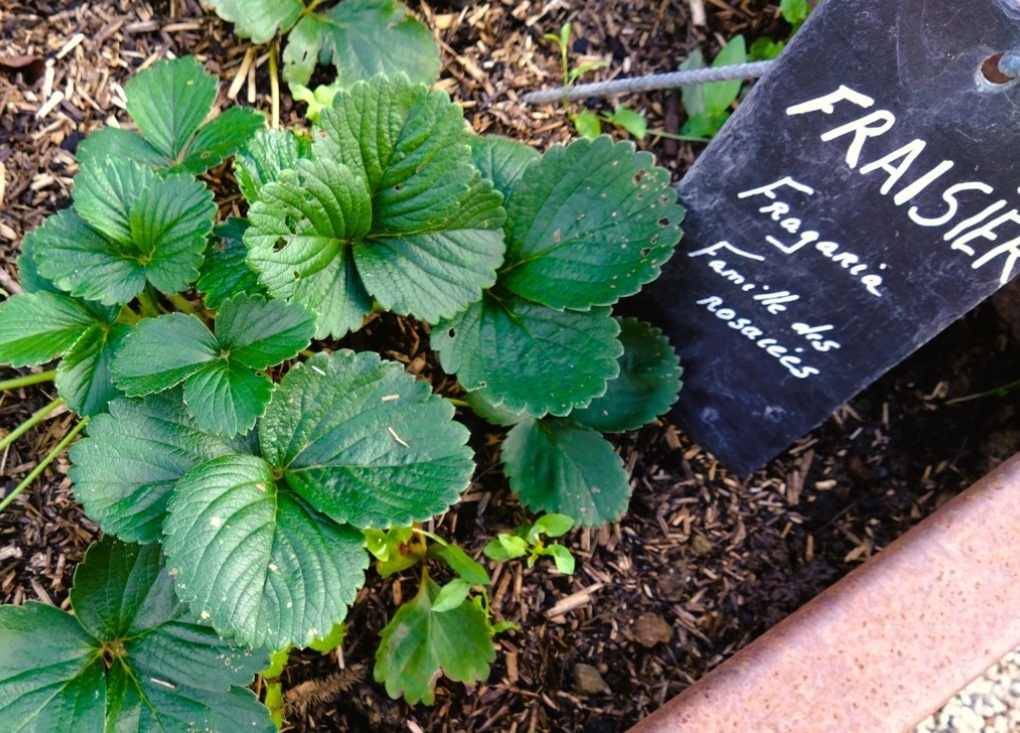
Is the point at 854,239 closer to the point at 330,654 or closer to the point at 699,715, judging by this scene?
the point at 699,715

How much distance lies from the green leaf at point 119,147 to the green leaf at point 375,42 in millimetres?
235

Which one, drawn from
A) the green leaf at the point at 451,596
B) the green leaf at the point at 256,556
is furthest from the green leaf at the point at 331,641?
the green leaf at the point at 256,556

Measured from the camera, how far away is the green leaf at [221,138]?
3.48ft

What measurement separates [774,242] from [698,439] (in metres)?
0.37

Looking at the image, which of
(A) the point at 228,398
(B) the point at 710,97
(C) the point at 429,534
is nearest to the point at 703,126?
(B) the point at 710,97

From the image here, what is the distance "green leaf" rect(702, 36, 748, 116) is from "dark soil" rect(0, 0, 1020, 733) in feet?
0.21

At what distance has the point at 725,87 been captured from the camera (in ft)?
4.40

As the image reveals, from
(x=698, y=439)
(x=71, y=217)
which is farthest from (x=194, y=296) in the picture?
(x=698, y=439)

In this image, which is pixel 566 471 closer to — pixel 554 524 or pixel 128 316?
pixel 554 524

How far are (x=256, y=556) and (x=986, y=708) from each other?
960 mm

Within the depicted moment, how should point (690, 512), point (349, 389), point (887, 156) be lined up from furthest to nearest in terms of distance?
point (690, 512)
point (349, 389)
point (887, 156)

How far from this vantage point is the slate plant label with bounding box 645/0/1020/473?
792 millimetres

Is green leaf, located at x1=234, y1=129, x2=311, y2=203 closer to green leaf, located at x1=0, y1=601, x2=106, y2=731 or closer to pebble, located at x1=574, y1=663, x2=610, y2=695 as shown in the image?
green leaf, located at x1=0, y1=601, x2=106, y2=731

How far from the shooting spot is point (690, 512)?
4.30ft
